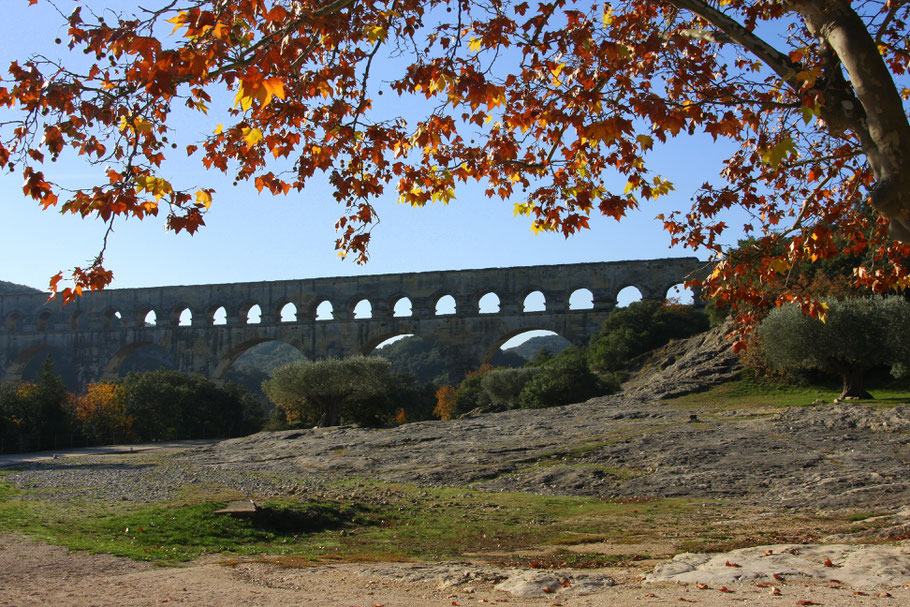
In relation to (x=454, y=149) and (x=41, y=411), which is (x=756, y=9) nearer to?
(x=454, y=149)

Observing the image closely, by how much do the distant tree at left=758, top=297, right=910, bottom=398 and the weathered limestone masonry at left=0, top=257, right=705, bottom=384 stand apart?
10426 mm

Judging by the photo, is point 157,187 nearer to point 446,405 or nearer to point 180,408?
point 180,408

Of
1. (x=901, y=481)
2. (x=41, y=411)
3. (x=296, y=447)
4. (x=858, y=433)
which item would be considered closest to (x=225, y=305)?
(x=41, y=411)

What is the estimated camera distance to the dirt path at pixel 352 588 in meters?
3.53

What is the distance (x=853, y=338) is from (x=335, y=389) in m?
13.8

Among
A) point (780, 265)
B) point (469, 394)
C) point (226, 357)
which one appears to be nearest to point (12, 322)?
point (226, 357)

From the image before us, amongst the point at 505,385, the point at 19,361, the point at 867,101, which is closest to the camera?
the point at 867,101

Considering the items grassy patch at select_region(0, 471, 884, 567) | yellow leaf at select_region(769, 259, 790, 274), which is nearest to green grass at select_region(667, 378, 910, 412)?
grassy patch at select_region(0, 471, 884, 567)

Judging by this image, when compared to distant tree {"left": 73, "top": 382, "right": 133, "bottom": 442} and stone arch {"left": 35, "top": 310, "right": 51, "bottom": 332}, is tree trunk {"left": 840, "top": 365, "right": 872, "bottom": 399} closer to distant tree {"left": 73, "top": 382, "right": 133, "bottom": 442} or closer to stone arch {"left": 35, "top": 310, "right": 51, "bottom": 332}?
distant tree {"left": 73, "top": 382, "right": 133, "bottom": 442}

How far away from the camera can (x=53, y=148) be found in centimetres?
384

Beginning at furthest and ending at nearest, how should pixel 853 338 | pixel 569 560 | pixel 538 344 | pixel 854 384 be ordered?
pixel 538 344
pixel 854 384
pixel 853 338
pixel 569 560

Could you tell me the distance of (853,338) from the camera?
48.0 feet

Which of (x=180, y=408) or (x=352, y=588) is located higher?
(x=352, y=588)

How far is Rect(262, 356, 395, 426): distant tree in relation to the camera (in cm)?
2239
